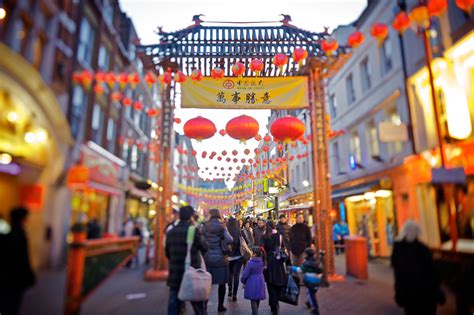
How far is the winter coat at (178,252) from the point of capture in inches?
181

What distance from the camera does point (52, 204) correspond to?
6.88ft

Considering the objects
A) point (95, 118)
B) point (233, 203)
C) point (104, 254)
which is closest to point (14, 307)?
point (104, 254)

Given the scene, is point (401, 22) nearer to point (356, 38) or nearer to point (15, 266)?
point (356, 38)

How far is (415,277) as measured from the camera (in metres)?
3.38

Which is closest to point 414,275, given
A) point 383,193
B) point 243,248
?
point 383,193

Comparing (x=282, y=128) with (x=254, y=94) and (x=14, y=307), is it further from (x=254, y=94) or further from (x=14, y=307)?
(x=14, y=307)

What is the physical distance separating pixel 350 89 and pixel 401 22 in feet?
3.36

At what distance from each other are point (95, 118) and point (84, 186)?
595 mm

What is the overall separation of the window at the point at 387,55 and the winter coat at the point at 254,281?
4.06 m

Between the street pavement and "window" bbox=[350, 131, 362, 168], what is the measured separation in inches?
54.8

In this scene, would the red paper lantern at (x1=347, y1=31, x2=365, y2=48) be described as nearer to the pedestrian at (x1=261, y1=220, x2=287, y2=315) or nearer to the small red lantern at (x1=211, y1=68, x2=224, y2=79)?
the small red lantern at (x1=211, y1=68, x2=224, y2=79)

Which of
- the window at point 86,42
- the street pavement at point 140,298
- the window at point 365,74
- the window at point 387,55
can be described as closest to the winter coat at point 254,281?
the street pavement at point 140,298

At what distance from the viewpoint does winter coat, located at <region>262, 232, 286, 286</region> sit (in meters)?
5.79

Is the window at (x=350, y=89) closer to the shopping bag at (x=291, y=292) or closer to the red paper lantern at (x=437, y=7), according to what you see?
the red paper lantern at (x=437, y=7)
